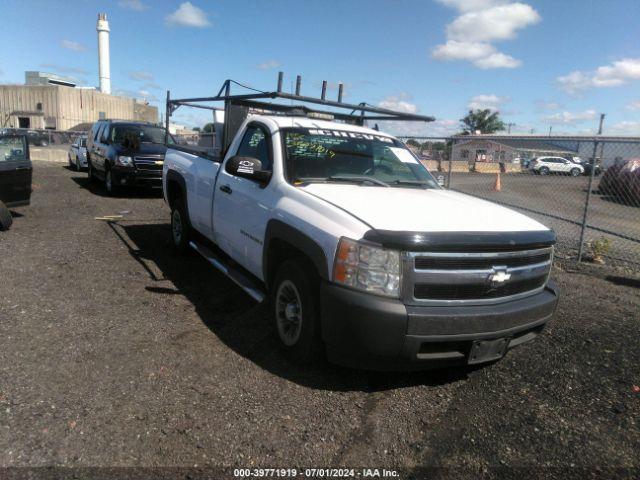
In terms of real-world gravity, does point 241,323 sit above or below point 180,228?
below

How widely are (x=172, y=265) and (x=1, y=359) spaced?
9.30 ft

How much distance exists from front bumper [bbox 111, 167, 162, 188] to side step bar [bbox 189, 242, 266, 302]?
6.88 metres

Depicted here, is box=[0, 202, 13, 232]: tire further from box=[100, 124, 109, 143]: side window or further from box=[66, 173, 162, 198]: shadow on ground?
box=[100, 124, 109, 143]: side window

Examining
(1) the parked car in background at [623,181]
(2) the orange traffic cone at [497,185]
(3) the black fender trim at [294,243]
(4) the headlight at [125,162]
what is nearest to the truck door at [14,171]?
(4) the headlight at [125,162]

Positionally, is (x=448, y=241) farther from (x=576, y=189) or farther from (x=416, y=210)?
(x=576, y=189)

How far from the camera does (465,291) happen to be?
9.84 ft

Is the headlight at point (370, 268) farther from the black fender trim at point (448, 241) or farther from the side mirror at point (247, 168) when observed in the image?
the side mirror at point (247, 168)

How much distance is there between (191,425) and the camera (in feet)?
9.41

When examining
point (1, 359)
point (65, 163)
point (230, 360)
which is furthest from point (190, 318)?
point (65, 163)

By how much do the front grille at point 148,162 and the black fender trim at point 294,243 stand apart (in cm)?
894

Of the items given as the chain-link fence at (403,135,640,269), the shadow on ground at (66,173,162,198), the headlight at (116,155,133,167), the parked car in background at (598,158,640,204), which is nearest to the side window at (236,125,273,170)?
the chain-link fence at (403,135,640,269)

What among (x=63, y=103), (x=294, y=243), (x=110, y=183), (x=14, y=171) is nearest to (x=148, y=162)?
(x=110, y=183)

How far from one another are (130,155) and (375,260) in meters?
10.5

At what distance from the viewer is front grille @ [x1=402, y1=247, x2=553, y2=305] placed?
2.88m
